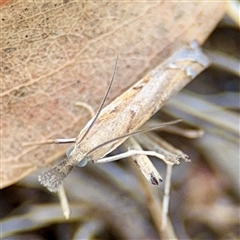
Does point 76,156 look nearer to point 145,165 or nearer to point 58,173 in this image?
point 58,173

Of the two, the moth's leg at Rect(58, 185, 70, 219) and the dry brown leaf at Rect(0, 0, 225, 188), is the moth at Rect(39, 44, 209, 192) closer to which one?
the dry brown leaf at Rect(0, 0, 225, 188)

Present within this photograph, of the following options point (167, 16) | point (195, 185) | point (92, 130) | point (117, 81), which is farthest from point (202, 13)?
point (195, 185)

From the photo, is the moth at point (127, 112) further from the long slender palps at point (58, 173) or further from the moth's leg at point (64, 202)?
the moth's leg at point (64, 202)

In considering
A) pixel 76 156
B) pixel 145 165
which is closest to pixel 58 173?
pixel 76 156

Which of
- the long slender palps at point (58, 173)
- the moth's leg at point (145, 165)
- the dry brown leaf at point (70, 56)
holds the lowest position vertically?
the moth's leg at point (145, 165)

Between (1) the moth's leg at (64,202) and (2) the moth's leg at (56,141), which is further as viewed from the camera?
(1) the moth's leg at (64,202)

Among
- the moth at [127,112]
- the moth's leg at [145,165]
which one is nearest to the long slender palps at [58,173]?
the moth at [127,112]

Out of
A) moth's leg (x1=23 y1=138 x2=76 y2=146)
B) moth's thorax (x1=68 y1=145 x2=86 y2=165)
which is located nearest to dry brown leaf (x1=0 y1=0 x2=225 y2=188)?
moth's leg (x1=23 y1=138 x2=76 y2=146)

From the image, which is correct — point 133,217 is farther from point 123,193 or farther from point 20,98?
point 20,98

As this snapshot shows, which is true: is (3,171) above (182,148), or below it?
above
